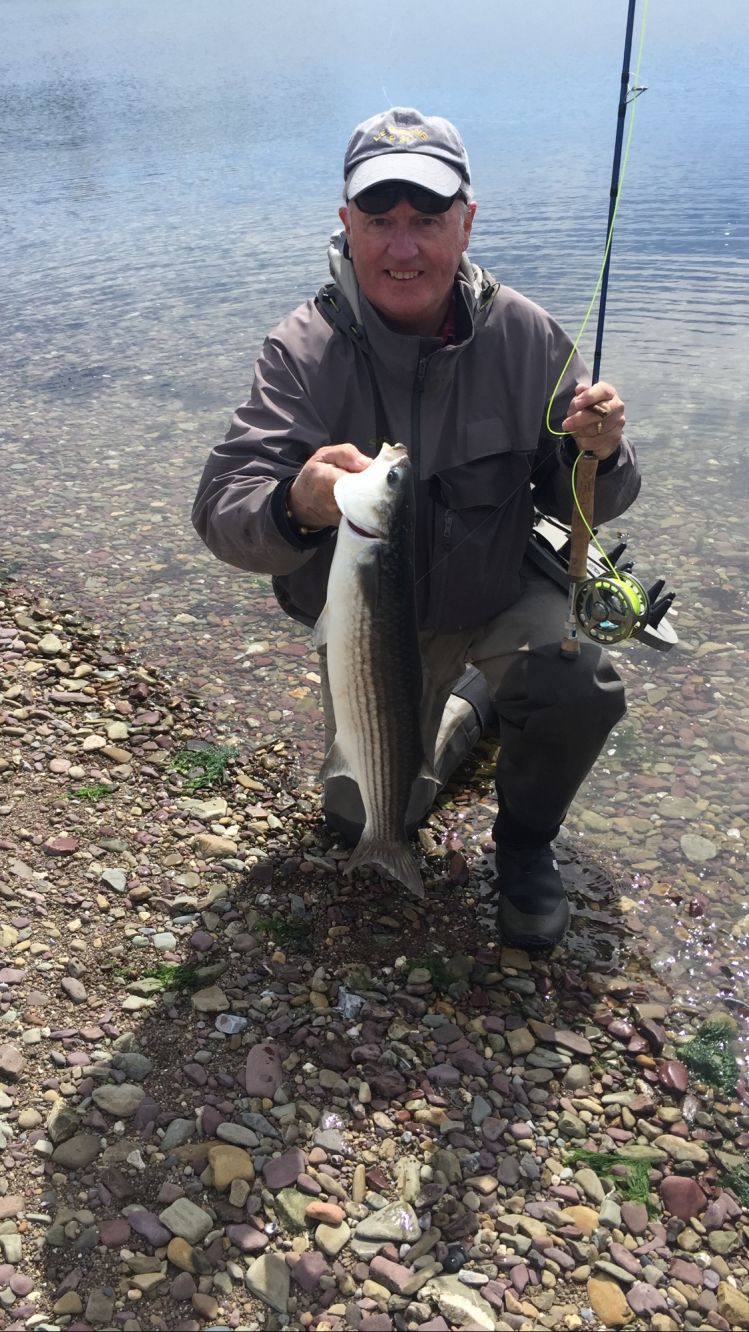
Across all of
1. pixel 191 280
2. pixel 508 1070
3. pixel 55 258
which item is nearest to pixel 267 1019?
pixel 508 1070

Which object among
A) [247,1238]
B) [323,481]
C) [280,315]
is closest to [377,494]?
[323,481]

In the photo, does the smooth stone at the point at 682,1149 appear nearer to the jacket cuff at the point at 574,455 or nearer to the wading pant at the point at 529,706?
the wading pant at the point at 529,706

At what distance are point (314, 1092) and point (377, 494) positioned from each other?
1.87 m

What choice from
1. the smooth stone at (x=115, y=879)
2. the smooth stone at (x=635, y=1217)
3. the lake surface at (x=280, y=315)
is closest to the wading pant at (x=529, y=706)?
the lake surface at (x=280, y=315)

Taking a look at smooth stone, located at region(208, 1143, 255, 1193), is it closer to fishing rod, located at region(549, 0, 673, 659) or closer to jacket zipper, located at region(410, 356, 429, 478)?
fishing rod, located at region(549, 0, 673, 659)

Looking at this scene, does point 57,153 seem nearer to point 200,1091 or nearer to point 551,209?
point 551,209

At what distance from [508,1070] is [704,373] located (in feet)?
28.9

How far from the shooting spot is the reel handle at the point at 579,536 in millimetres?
3656

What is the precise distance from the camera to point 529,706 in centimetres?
385

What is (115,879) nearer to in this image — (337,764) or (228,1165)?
(337,764)

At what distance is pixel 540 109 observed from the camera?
1153 inches

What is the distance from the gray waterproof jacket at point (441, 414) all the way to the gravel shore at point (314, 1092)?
119 centimetres

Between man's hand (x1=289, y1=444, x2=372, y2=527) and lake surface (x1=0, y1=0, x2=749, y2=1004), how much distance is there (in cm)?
201

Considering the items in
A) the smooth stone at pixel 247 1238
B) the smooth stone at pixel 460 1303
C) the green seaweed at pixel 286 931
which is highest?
the green seaweed at pixel 286 931
